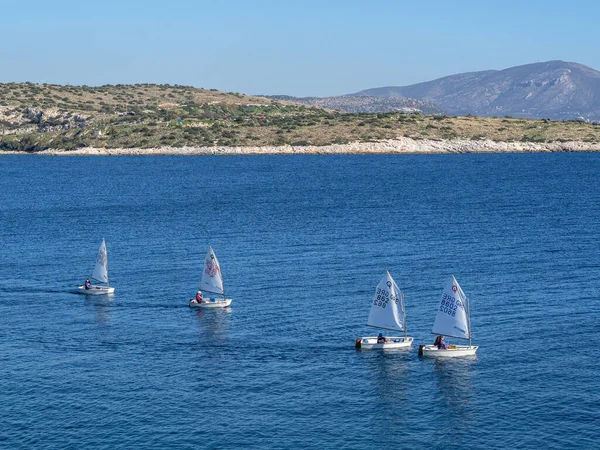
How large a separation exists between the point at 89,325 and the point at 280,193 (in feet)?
329

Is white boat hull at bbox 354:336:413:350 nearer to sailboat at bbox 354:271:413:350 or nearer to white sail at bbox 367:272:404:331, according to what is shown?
sailboat at bbox 354:271:413:350

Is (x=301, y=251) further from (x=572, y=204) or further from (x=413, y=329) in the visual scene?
(x=572, y=204)

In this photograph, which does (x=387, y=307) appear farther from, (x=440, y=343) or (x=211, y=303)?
(x=211, y=303)

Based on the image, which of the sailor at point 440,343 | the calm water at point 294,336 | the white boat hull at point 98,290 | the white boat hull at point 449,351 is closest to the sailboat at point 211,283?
the calm water at point 294,336

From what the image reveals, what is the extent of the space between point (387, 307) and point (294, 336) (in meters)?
7.80

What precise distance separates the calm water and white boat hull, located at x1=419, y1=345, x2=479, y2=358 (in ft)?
2.59

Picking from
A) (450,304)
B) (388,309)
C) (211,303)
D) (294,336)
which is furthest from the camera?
(211,303)

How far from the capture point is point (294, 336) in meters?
70.9

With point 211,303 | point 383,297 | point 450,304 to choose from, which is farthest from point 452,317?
point 211,303

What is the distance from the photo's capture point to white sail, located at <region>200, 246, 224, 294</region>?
8481cm

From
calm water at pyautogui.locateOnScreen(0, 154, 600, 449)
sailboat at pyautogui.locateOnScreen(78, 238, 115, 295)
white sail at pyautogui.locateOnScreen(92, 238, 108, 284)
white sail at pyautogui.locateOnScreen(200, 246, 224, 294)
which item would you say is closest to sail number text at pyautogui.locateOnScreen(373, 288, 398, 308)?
calm water at pyautogui.locateOnScreen(0, 154, 600, 449)

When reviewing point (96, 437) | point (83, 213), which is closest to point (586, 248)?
point (96, 437)

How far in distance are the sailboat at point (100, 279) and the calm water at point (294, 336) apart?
156 centimetres

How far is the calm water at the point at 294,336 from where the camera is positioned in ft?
180
